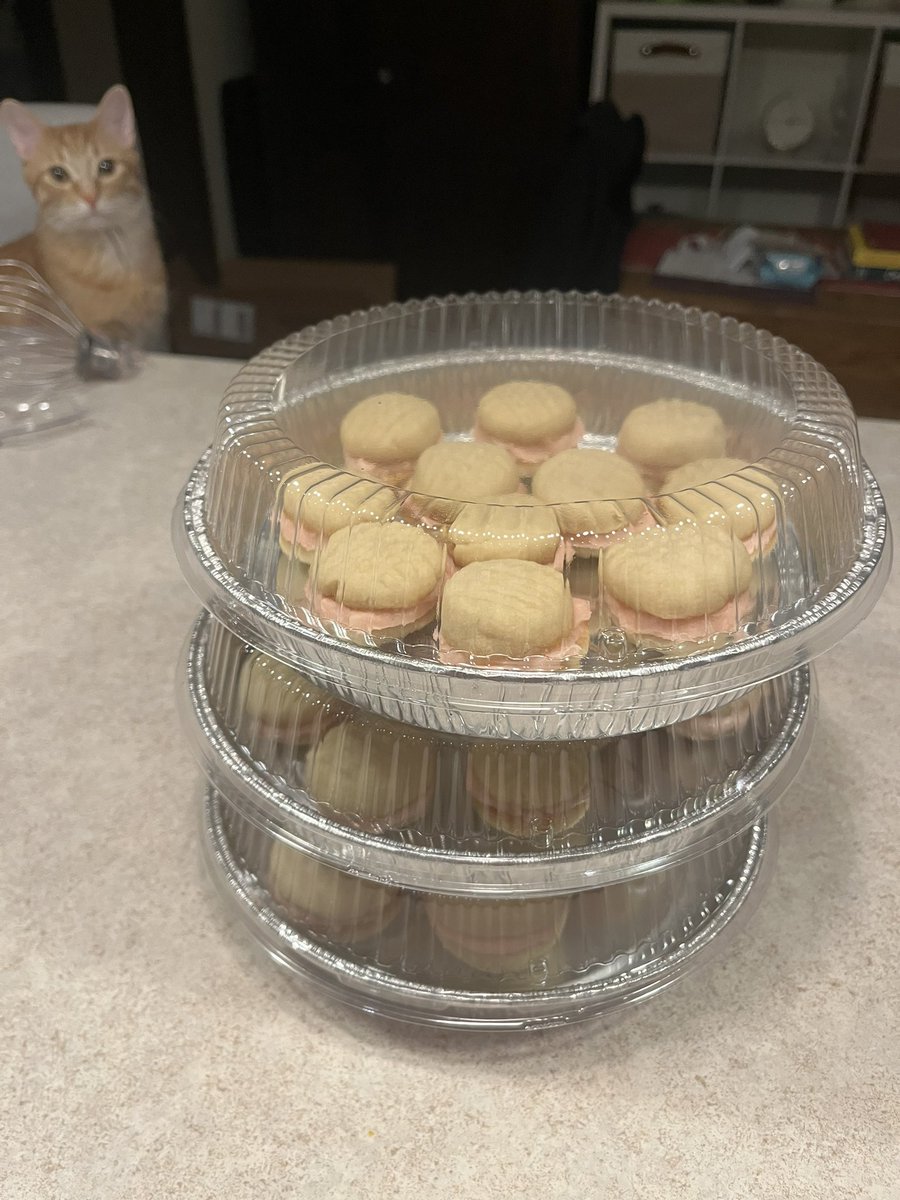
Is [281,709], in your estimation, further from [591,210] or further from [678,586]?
[591,210]

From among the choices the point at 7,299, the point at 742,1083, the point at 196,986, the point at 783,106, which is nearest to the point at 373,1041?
the point at 196,986

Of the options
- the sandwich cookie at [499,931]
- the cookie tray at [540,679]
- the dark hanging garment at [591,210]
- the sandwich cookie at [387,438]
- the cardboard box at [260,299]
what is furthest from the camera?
the cardboard box at [260,299]

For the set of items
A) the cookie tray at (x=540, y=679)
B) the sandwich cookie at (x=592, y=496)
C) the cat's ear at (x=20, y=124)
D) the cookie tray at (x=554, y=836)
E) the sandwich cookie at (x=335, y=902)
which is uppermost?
the cat's ear at (x=20, y=124)

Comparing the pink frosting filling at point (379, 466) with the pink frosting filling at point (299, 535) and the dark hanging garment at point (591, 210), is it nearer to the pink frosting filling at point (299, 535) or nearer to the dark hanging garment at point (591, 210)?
the pink frosting filling at point (299, 535)

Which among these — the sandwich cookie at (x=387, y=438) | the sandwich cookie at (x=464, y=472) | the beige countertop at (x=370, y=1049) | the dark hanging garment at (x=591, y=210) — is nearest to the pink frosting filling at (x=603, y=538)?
the sandwich cookie at (x=464, y=472)

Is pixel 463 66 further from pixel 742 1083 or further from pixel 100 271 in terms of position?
pixel 742 1083

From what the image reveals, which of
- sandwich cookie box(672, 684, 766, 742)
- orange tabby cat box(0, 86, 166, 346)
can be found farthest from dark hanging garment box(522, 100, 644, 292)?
sandwich cookie box(672, 684, 766, 742)
